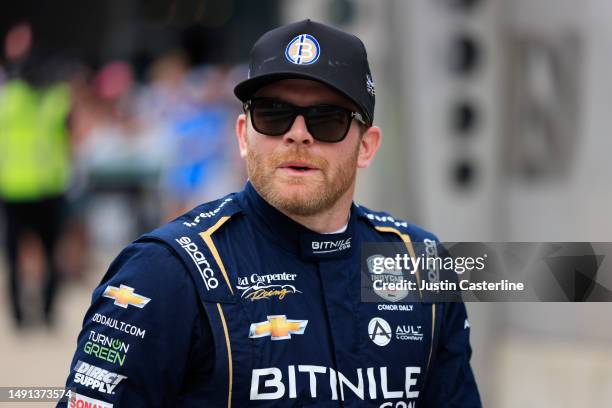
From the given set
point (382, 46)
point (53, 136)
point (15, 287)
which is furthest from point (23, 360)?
point (382, 46)

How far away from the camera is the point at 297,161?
9.50 feet

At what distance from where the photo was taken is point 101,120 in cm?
1464

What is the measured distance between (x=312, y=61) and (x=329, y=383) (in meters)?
0.77

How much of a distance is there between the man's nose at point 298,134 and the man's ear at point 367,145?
0.25m

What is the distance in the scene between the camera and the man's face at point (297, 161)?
114 inches

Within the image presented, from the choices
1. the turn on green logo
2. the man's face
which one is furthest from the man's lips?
the turn on green logo

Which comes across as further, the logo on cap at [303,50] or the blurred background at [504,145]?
the blurred background at [504,145]

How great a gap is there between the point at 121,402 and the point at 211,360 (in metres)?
0.22

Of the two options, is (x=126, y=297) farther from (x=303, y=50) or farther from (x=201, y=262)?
(x=303, y=50)

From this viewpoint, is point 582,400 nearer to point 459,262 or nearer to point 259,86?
point 459,262

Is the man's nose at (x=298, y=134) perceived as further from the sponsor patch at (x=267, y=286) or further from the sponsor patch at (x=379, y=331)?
the sponsor patch at (x=379, y=331)

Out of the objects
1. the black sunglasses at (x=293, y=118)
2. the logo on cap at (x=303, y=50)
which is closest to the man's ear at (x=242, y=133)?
the black sunglasses at (x=293, y=118)

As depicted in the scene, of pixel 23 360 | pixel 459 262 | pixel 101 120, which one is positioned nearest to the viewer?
pixel 459 262

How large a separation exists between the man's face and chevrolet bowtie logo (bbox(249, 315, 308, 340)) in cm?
28
